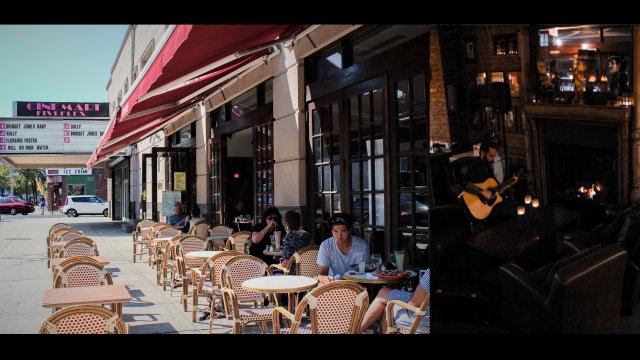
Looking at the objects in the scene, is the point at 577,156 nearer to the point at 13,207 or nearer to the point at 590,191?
the point at 590,191

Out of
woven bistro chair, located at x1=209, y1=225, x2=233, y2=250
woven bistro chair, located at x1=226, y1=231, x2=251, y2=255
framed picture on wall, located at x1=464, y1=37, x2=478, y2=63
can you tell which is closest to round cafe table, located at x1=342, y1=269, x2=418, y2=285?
framed picture on wall, located at x1=464, y1=37, x2=478, y2=63

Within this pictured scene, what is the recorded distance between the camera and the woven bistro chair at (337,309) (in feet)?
13.6

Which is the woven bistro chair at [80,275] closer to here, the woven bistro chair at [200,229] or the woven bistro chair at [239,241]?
the woven bistro chair at [239,241]

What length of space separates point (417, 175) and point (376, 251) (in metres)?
1.20

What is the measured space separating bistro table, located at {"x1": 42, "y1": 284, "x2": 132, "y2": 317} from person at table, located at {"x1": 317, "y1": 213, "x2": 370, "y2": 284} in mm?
1964

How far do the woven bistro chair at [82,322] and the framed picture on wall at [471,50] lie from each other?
8.93ft

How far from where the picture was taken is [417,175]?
5855 mm

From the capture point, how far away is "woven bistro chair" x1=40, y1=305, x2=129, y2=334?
11.3 feet

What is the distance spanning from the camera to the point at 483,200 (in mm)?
3467

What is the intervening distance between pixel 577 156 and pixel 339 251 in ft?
9.93

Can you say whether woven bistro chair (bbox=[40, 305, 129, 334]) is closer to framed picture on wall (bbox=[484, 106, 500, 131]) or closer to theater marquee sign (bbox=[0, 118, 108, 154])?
framed picture on wall (bbox=[484, 106, 500, 131])

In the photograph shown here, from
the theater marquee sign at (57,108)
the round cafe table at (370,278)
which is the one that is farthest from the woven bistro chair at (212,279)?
the theater marquee sign at (57,108)
